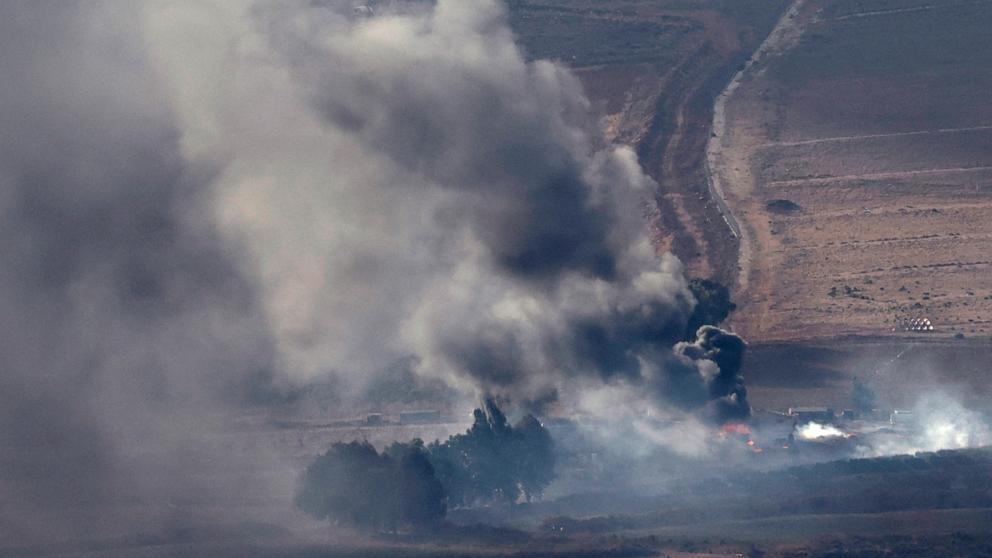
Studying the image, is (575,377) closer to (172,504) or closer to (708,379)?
(708,379)

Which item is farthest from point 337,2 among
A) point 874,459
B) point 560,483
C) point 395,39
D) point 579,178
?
point 874,459

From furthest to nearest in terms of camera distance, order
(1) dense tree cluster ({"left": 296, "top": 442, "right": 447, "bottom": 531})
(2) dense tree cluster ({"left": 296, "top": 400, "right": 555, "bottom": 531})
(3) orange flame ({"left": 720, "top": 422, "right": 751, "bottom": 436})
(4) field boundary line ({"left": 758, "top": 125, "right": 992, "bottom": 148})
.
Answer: (4) field boundary line ({"left": 758, "top": 125, "right": 992, "bottom": 148}) → (3) orange flame ({"left": 720, "top": 422, "right": 751, "bottom": 436}) → (2) dense tree cluster ({"left": 296, "top": 400, "right": 555, "bottom": 531}) → (1) dense tree cluster ({"left": 296, "top": 442, "right": 447, "bottom": 531})

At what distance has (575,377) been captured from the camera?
124125mm

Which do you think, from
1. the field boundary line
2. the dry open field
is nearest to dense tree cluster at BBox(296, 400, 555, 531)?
the dry open field

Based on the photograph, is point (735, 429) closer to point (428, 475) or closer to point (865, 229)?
point (428, 475)

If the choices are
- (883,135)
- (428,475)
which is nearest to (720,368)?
(428,475)

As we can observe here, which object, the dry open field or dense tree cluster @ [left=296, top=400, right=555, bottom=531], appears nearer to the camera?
dense tree cluster @ [left=296, top=400, right=555, bottom=531]

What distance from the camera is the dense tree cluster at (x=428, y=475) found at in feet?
351

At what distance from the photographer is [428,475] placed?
107 meters

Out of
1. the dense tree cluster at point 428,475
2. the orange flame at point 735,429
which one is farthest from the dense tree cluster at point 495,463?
the orange flame at point 735,429

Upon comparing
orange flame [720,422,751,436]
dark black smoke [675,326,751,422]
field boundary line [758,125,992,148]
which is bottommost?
orange flame [720,422,751,436]

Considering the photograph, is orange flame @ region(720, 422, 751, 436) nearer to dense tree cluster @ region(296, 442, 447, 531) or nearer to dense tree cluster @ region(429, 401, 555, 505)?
dense tree cluster @ region(429, 401, 555, 505)

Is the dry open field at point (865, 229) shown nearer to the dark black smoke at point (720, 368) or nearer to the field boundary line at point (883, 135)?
the field boundary line at point (883, 135)

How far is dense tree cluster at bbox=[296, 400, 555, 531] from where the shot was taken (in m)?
107
